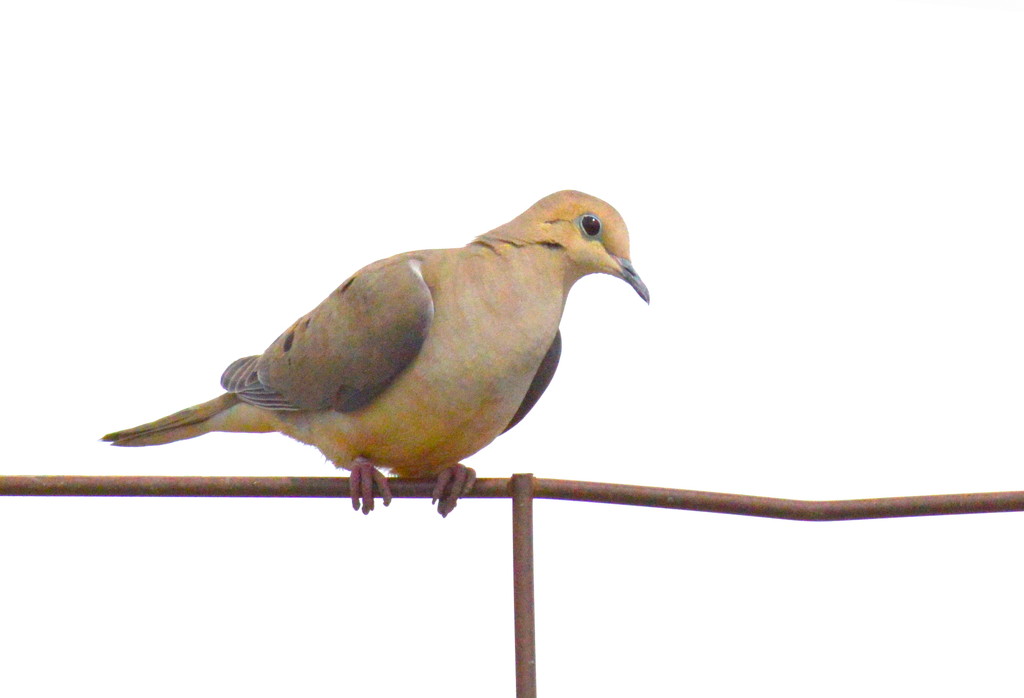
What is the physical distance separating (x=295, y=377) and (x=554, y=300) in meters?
0.93

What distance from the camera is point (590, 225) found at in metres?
3.77

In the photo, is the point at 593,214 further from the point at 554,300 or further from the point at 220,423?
the point at 220,423

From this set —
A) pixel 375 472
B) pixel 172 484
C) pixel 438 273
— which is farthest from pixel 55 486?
pixel 438 273

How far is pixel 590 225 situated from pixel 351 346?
787mm

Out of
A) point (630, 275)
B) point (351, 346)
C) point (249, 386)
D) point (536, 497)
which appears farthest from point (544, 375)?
point (536, 497)

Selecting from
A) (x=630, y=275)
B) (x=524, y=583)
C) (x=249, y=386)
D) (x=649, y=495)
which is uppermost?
(x=630, y=275)

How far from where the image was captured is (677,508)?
8.58 ft

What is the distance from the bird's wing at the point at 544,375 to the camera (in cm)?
395

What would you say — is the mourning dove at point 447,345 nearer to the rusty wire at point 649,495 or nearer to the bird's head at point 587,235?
the bird's head at point 587,235

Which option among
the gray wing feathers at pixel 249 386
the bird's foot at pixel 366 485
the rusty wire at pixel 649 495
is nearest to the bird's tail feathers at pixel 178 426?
the gray wing feathers at pixel 249 386

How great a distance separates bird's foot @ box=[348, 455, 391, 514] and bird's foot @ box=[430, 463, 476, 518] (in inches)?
5.6

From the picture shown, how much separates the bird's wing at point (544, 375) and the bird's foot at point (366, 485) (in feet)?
1.50

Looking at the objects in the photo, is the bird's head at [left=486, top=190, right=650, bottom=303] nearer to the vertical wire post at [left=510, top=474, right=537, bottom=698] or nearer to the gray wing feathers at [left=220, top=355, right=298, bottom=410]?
the gray wing feathers at [left=220, top=355, right=298, bottom=410]

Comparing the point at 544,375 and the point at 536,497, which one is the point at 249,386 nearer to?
the point at 544,375
